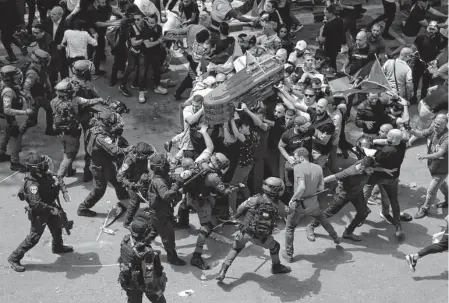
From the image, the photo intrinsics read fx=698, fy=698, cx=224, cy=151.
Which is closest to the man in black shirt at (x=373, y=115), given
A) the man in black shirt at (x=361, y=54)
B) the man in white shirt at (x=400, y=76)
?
the man in white shirt at (x=400, y=76)

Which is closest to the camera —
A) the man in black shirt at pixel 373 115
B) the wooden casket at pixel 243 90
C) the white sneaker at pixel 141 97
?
the wooden casket at pixel 243 90

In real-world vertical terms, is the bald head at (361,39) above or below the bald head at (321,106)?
below

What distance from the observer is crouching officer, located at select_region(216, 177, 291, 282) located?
838cm

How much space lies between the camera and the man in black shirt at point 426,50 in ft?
43.3

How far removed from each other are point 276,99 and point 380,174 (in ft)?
6.26

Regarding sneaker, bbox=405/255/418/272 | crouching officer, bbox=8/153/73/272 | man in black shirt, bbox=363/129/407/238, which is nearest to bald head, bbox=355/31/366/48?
man in black shirt, bbox=363/129/407/238

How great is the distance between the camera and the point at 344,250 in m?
9.63

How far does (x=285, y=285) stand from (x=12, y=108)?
16.3ft

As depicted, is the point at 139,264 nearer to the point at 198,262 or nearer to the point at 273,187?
the point at 198,262

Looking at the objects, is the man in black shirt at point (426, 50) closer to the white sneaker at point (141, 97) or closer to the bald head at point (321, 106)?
the bald head at point (321, 106)

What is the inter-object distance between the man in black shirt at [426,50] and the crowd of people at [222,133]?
3 centimetres

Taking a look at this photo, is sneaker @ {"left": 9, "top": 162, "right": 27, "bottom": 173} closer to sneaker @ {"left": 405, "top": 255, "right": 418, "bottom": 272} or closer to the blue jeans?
sneaker @ {"left": 405, "top": 255, "right": 418, "bottom": 272}

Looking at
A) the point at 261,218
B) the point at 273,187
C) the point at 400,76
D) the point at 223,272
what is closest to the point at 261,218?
the point at 261,218

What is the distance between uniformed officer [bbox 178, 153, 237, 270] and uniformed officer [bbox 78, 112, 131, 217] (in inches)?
48.8
